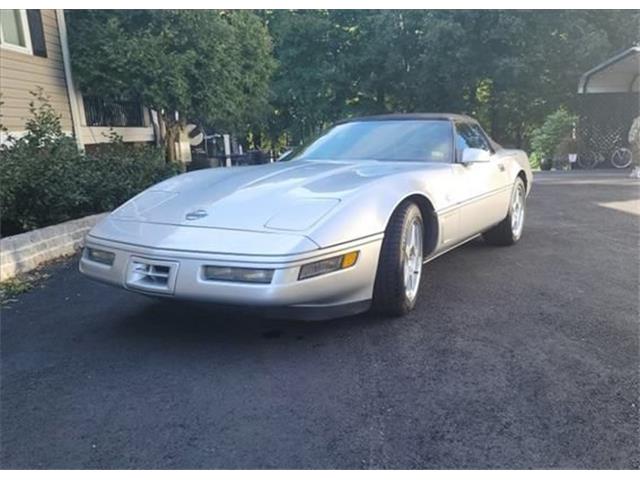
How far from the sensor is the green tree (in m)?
8.76

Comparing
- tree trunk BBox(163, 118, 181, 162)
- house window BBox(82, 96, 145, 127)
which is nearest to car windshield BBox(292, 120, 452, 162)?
house window BBox(82, 96, 145, 127)

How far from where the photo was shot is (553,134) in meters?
16.1

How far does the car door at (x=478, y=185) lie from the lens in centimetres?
356

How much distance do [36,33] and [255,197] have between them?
25.7 feet

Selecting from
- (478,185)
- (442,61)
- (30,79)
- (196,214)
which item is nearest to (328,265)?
(196,214)

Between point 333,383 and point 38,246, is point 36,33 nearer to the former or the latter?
point 38,246

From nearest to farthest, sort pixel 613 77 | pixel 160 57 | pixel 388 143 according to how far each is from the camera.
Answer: pixel 388 143 → pixel 160 57 → pixel 613 77

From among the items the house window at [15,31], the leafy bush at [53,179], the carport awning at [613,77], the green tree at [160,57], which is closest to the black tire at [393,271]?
the leafy bush at [53,179]

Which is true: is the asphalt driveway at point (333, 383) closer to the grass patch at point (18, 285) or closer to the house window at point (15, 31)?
the grass patch at point (18, 285)

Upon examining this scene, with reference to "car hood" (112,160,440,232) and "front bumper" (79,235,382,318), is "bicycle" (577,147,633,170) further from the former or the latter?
"front bumper" (79,235,382,318)

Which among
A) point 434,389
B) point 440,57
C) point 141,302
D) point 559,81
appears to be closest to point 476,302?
point 434,389

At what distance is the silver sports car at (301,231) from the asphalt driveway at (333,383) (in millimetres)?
302

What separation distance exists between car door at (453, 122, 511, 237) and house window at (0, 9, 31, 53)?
23.5ft

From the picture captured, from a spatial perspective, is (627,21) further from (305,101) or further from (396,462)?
(396,462)
